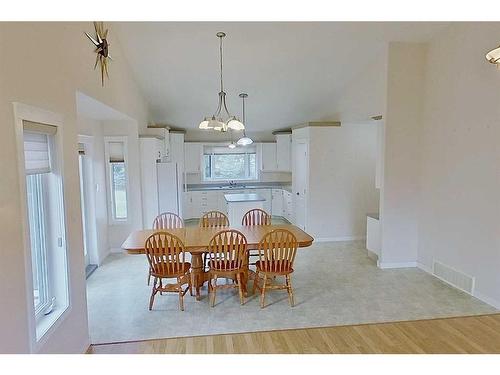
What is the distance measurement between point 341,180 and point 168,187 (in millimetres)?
3263

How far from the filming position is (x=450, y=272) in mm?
4527

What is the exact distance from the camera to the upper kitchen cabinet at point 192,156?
8992 millimetres

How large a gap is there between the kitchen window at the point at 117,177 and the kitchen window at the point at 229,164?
3.56 m

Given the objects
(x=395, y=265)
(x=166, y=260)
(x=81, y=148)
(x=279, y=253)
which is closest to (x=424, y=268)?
(x=395, y=265)

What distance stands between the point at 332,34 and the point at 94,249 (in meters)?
4.67

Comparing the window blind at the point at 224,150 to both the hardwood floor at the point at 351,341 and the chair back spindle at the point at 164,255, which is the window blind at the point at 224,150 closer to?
the chair back spindle at the point at 164,255

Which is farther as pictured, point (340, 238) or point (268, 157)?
point (268, 157)

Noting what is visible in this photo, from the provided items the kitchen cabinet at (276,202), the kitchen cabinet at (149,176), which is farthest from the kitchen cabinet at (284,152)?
the kitchen cabinet at (149,176)

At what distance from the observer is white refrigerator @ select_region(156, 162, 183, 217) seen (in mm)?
6598

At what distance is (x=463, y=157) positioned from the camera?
4281 millimetres

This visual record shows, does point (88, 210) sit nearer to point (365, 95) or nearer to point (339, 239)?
point (339, 239)

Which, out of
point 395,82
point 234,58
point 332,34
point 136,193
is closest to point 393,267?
point 395,82

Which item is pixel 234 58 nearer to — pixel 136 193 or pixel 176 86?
pixel 176 86

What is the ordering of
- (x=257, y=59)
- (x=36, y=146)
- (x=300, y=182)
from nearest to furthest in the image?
(x=36, y=146)
(x=257, y=59)
(x=300, y=182)
